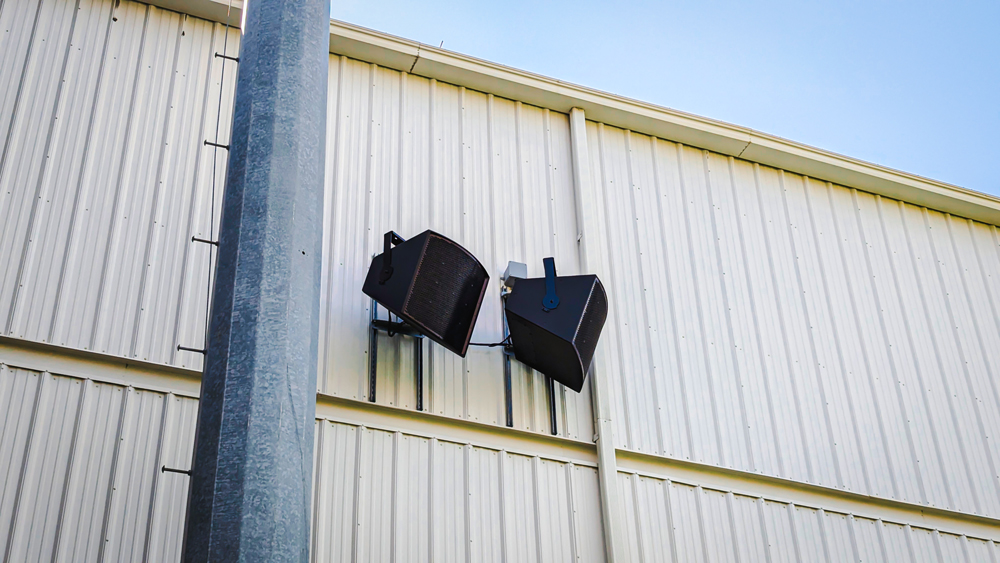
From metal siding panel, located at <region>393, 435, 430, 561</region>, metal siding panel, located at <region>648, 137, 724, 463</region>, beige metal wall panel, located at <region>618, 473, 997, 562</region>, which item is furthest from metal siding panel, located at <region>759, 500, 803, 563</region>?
metal siding panel, located at <region>393, 435, 430, 561</region>

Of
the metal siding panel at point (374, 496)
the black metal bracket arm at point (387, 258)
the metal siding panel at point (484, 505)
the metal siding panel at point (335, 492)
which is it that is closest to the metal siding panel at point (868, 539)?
the metal siding panel at point (484, 505)

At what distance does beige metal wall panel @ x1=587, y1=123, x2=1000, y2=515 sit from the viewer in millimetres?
5789

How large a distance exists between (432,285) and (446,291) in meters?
0.08

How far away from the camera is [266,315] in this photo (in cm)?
244

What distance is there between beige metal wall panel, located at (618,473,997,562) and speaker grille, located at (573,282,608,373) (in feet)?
2.42

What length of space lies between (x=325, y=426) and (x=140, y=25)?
2.52m

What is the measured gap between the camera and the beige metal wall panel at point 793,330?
228 inches

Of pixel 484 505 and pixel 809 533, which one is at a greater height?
pixel 484 505

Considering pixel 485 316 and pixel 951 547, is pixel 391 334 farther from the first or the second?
pixel 951 547

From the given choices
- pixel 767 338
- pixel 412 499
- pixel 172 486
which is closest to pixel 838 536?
pixel 767 338

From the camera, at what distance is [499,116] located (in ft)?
20.5

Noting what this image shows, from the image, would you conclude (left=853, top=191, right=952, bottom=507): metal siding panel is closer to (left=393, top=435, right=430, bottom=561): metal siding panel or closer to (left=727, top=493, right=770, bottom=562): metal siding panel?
(left=727, top=493, right=770, bottom=562): metal siding panel

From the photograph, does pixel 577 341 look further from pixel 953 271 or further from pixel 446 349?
pixel 953 271

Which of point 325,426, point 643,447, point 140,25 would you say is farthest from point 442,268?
point 140,25
